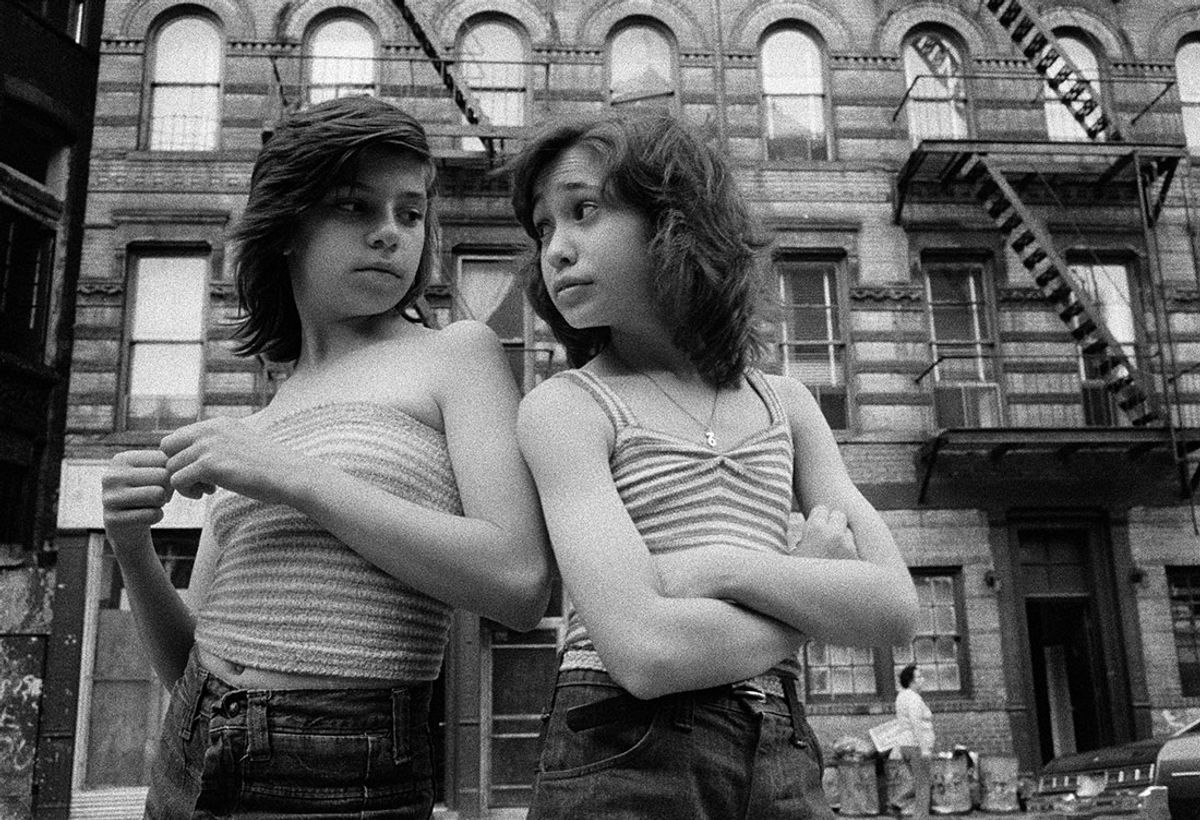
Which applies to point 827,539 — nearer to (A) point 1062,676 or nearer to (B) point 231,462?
(B) point 231,462

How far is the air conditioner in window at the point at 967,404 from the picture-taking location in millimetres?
14305

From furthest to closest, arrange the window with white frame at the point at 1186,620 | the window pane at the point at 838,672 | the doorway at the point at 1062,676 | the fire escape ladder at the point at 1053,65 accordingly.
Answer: the doorway at the point at 1062,676 < the fire escape ladder at the point at 1053,65 < the window with white frame at the point at 1186,620 < the window pane at the point at 838,672

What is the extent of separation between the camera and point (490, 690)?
13602 mm

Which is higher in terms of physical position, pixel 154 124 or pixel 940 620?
pixel 154 124

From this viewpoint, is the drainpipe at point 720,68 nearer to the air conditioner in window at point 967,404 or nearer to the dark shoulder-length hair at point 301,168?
the air conditioner in window at point 967,404

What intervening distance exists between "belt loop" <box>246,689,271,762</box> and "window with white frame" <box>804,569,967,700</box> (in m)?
12.5

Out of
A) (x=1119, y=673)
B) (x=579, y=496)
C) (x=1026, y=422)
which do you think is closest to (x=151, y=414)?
(x=1026, y=422)

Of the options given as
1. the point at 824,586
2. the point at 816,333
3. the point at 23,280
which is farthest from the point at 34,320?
the point at 824,586

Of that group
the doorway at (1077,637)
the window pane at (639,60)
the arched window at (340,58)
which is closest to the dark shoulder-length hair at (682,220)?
the doorway at (1077,637)

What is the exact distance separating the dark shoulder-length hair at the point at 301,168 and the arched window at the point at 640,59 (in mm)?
13782

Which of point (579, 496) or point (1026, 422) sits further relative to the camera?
point (1026, 422)

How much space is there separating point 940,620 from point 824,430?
1281 centimetres

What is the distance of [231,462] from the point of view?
162 cm

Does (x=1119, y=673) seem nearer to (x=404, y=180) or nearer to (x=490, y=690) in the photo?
(x=490, y=690)
